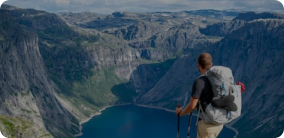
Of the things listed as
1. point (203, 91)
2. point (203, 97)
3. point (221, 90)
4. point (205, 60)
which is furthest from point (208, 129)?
point (205, 60)

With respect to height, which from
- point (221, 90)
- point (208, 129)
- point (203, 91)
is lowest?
point (208, 129)

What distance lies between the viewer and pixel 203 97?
1612 cm

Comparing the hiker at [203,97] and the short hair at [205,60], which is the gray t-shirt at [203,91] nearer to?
the hiker at [203,97]

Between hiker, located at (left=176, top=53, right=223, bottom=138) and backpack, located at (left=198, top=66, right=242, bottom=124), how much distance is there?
24 cm

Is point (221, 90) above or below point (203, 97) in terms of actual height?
above

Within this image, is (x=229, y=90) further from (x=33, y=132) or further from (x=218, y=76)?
(x=33, y=132)

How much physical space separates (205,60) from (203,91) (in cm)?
132

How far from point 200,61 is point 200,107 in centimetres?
Result: 188

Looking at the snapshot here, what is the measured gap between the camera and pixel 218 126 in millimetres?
16500

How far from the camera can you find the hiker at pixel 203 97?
1573 cm

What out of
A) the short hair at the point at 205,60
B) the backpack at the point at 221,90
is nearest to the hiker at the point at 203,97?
the short hair at the point at 205,60

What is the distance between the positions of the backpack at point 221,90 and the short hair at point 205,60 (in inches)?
20.9

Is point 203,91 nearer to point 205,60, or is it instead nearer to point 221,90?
point 221,90

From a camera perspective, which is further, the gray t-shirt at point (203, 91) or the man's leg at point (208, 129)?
the man's leg at point (208, 129)
